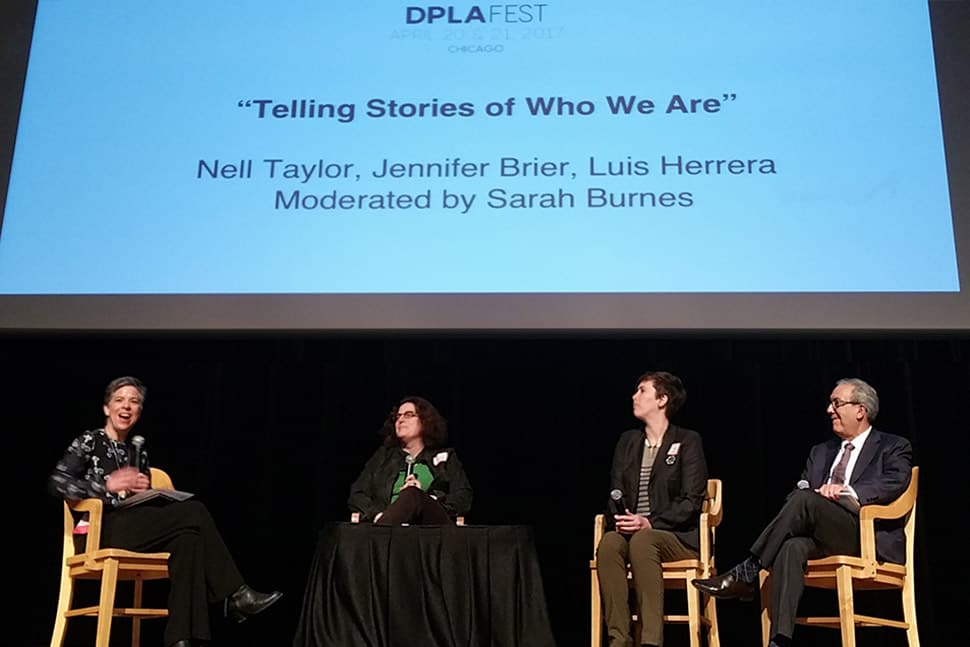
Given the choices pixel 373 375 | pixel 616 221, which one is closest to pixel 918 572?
pixel 616 221

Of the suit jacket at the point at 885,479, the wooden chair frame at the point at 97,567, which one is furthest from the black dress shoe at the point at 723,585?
the wooden chair frame at the point at 97,567

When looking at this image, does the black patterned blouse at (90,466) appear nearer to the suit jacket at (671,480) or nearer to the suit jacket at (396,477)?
the suit jacket at (396,477)

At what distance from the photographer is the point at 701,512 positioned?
3.69 m

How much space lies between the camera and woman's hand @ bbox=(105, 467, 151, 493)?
140 inches

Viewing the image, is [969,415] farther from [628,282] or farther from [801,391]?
[628,282]

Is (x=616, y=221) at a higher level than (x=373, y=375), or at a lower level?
higher

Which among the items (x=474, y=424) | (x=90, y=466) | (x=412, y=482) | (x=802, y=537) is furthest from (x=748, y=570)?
(x=90, y=466)

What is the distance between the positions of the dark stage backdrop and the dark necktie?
2.49ft

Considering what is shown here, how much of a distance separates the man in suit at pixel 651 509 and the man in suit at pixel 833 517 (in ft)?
0.54

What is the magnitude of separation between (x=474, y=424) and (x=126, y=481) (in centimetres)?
151

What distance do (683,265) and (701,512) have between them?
2.78 ft

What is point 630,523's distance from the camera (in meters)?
3.59

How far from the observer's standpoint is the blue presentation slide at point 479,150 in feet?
12.5

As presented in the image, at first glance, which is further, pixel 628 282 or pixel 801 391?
pixel 801 391
